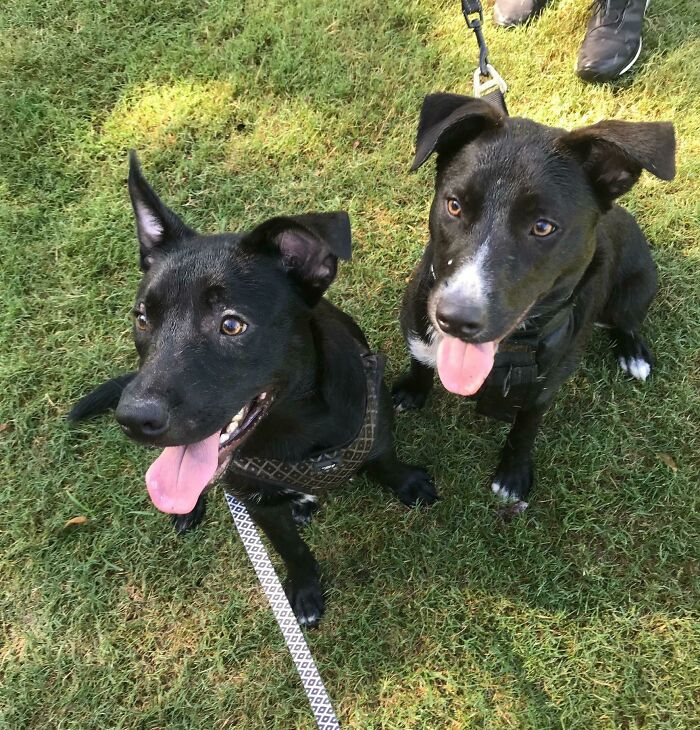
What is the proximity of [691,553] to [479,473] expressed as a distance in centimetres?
120

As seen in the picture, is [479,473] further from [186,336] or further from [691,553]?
[186,336]

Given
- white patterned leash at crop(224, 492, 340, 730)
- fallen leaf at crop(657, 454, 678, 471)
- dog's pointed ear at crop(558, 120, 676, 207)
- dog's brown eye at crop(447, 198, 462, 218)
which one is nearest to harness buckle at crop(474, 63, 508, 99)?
dog's pointed ear at crop(558, 120, 676, 207)

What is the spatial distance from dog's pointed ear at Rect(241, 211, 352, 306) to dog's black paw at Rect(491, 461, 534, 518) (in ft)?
5.41

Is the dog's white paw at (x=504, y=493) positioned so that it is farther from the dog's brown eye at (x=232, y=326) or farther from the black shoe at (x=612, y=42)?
the black shoe at (x=612, y=42)

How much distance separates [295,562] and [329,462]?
0.76 m

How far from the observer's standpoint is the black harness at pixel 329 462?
2.48 m

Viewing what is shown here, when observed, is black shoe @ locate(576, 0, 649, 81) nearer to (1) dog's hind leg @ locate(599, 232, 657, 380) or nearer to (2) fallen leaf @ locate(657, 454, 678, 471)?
(1) dog's hind leg @ locate(599, 232, 657, 380)

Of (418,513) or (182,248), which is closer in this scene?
(182,248)

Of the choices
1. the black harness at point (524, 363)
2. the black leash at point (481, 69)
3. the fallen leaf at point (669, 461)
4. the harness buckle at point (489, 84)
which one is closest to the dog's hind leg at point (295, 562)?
the black harness at point (524, 363)

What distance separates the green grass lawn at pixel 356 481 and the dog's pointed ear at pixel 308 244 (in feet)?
5.29

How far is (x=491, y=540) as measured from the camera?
3.33m

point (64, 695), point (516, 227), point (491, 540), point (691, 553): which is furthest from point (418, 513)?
point (64, 695)

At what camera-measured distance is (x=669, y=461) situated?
3482 mm

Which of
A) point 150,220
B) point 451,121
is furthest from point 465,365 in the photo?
point 150,220
